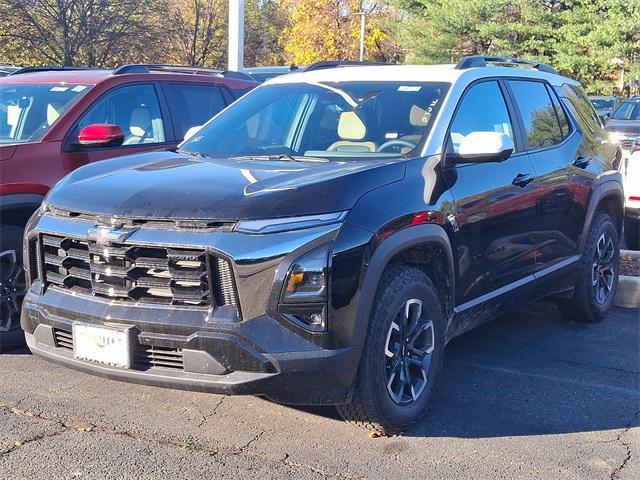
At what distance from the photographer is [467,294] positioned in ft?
15.1

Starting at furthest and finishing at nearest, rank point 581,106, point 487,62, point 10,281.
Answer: point 581,106, point 487,62, point 10,281

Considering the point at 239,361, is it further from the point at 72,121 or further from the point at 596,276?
the point at 596,276

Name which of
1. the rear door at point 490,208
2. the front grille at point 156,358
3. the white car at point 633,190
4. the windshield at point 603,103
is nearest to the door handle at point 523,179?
the rear door at point 490,208

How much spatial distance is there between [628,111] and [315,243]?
643 inches

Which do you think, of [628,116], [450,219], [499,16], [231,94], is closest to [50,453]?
[450,219]

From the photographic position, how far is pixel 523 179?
16.6 ft

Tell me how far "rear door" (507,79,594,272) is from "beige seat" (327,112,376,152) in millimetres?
1221

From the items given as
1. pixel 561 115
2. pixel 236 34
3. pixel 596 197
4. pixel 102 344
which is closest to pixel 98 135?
pixel 102 344

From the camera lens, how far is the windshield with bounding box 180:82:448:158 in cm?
469

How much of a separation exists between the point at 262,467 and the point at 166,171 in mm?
1610

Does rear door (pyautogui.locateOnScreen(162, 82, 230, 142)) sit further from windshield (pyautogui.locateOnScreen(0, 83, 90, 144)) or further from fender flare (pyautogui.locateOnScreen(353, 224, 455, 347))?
fender flare (pyautogui.locateOnScreen(353, 224, 455, 347))

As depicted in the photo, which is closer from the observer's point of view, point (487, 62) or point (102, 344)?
point (102, 344)

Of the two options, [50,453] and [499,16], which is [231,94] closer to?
[50,453]

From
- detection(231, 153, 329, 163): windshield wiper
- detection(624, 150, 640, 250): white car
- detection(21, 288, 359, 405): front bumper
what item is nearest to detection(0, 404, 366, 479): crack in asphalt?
detection(21, 288, 359, 405): front bumper
